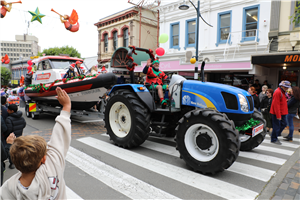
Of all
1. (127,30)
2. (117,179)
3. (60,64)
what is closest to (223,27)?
(60,64)

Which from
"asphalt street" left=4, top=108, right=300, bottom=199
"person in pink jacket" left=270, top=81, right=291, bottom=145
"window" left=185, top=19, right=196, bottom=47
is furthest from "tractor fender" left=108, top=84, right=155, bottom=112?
"window" left=185, top=19, right=196, bottom=47

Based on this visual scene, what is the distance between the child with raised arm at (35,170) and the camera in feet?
4.38

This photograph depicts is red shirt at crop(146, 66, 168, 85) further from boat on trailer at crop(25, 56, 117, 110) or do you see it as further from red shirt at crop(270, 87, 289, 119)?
red shirt at crop(270, 87, 289, 119)

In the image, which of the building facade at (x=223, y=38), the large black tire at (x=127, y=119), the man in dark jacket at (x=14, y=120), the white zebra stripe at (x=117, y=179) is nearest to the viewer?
the white zebra stripe at (x=117, y=179)

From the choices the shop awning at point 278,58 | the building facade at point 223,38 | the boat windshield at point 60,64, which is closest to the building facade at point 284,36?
the shop awning at point 278,58

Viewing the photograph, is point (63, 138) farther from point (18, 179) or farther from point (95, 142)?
point (95, 142)

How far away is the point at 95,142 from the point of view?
19.4 feet

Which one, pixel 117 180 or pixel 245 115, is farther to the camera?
pixel 245 115

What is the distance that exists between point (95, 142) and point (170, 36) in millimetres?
12487

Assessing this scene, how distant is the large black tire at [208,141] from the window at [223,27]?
11056 millimetres

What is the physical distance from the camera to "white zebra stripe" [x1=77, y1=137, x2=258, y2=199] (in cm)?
318

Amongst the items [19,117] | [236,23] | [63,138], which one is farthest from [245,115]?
[236,23]

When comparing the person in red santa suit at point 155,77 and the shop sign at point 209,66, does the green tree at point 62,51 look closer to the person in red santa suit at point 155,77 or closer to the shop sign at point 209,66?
the shop sign at point 209,66

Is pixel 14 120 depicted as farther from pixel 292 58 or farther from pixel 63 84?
pixel 292 58
